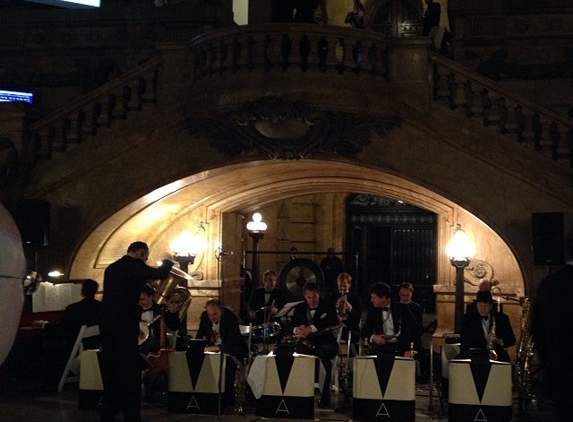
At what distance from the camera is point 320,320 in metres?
11.1

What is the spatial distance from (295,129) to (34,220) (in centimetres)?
413

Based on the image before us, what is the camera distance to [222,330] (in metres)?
10.2

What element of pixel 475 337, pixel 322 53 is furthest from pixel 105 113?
pixel 475 337

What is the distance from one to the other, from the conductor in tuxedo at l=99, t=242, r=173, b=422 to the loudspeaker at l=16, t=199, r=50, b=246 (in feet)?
17.0

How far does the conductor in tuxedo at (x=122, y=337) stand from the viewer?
8672 mm

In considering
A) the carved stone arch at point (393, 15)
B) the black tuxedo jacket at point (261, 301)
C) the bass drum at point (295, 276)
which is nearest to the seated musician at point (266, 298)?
the black tuxedo jacket at point (261, 301)

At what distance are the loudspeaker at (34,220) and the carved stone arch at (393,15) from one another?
1129 cm

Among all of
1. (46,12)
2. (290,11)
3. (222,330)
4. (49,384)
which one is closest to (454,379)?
(222,330)

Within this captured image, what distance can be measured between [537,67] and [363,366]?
940 centimetres

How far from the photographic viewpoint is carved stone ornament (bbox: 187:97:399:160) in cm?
1285

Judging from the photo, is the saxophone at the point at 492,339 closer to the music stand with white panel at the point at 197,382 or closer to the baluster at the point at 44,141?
the music stand with white panel at the point at 197,382

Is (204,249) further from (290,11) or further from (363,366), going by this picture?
(363,366)

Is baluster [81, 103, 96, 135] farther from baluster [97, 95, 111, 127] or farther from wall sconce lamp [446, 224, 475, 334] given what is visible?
wall sconce lamp [446, 224, 475, 334]

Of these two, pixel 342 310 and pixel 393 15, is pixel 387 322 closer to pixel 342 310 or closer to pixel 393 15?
pixel 342 310
